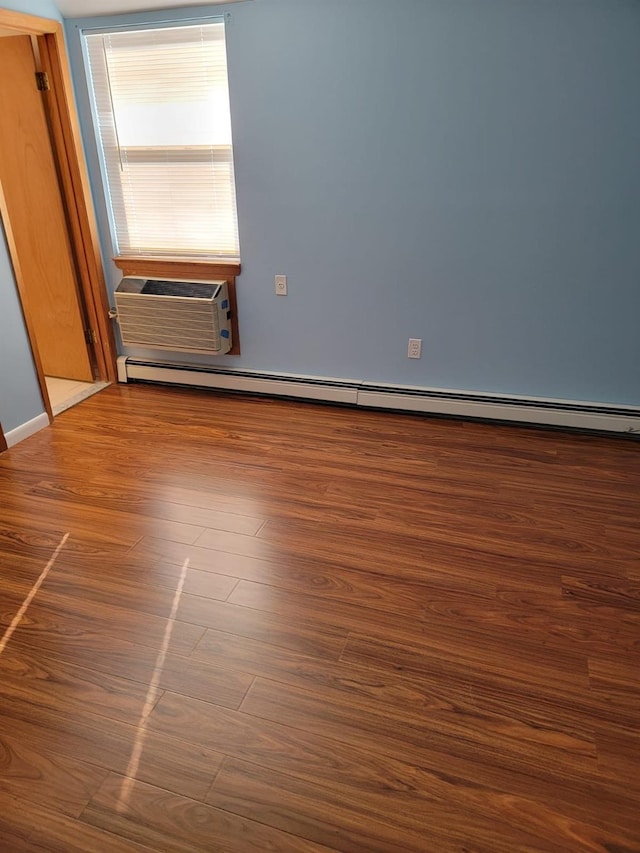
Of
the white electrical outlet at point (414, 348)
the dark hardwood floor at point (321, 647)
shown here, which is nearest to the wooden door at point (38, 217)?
the dark hardwood floor at point (321, 647)

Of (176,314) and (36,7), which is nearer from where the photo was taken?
(36,7)

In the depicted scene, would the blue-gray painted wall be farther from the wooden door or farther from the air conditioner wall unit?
the air conditioner wall unit

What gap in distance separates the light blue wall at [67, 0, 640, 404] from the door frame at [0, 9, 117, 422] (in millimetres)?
107

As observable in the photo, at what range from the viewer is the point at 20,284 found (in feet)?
9.92

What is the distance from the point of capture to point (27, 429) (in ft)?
10.4

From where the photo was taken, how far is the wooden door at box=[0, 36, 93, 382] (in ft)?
10.6

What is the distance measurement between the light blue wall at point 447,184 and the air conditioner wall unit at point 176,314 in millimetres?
230

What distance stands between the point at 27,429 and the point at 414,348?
7.06 ft

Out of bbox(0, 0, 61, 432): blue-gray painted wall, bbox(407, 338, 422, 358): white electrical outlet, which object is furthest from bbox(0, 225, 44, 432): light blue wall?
bbox(407, 338, 422, 358): white electrical outlet

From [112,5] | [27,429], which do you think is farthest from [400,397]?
[112,5]

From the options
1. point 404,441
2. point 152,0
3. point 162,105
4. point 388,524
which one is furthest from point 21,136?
point 388,524

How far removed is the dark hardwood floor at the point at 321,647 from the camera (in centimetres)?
139

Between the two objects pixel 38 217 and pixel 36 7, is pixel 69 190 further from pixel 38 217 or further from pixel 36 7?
pixel 36 7

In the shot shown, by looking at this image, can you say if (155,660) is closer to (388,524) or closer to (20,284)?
(388,524)
